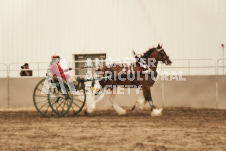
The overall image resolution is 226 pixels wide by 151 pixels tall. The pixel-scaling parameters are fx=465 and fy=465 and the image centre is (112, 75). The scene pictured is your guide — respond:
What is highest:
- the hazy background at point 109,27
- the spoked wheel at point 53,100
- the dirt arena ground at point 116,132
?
the hazy background at point 109,27

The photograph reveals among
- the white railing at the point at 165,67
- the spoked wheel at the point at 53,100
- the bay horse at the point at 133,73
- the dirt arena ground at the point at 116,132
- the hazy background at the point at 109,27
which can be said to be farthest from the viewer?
the hazy background at the point at 109,27

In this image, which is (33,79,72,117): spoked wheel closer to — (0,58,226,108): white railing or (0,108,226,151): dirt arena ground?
(0,108,226,151): dirt arena ground

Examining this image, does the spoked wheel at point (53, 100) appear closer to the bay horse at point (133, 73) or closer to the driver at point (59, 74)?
the driver at point (59, 74)

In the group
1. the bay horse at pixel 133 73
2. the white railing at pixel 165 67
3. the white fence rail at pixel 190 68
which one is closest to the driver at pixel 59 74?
the bay horse at pixel 133 73

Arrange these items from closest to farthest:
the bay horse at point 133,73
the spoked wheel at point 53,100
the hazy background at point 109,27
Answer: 1. the spoked wheel at point 53,100
2. the bay horse at point 133,73
3. the hazy background at point 109,27

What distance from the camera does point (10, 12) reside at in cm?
1677

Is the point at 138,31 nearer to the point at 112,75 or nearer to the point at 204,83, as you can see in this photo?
the point at 204,83

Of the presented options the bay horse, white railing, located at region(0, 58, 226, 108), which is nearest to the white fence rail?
white railing, located at region(0, 58, 226, 108)

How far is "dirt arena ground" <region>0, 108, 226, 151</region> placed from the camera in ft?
21.2

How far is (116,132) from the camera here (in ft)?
25.7

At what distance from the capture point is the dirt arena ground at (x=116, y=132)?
6.47m

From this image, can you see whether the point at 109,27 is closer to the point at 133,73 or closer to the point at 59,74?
the point at 133,73

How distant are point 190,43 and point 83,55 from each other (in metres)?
3.73

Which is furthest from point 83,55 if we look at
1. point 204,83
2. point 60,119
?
point 60,119
